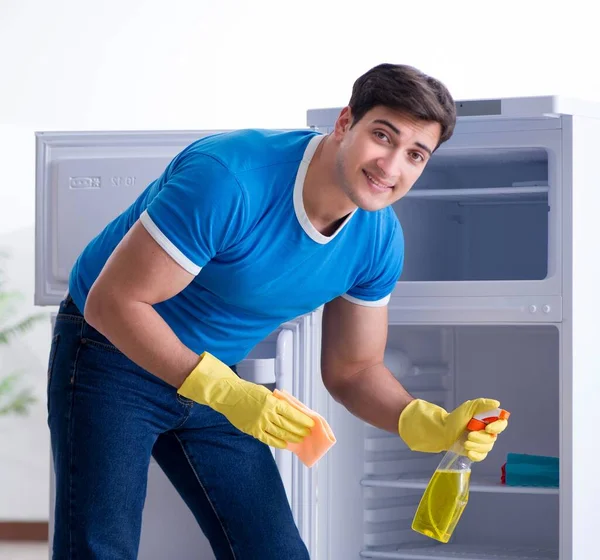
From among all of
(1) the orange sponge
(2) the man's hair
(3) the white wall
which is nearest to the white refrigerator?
(1) the orange sponge

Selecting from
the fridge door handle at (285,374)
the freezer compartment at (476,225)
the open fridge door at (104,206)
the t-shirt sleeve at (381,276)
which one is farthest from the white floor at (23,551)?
the t-shirt sleeve at (381,276)

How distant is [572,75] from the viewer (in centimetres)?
339

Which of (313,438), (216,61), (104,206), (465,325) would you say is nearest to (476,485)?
(465,325)

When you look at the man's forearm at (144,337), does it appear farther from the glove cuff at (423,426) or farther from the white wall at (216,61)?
the white wall at (216,61)

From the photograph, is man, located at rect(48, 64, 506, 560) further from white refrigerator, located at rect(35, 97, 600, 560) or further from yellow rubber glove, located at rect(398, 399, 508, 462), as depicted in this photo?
white refrigerator, located at rect(35, 97, 600, 560)

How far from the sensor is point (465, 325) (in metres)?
2.63

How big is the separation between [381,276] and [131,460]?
0.58 metres

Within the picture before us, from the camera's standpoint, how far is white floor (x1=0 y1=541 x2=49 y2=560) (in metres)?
3.82

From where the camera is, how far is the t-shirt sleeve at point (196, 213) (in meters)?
1.55

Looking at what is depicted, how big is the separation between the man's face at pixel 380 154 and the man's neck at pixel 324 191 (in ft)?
0.06

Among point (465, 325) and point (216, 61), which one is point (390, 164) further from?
point (216, 61)

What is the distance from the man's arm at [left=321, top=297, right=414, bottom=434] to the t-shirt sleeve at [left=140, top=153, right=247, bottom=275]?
0.44m

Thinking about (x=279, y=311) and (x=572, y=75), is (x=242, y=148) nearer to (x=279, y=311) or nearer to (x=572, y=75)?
(x=279, y=311)

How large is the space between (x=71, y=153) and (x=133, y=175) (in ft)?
0.60
